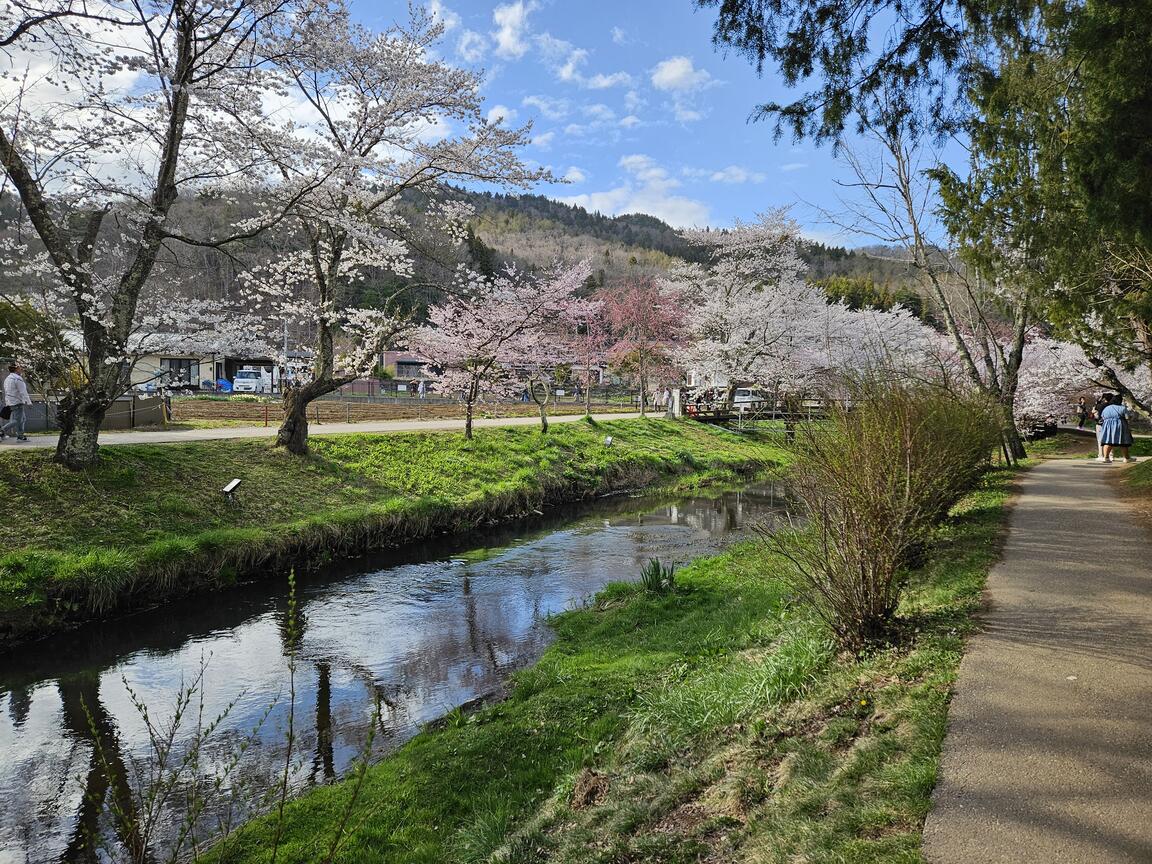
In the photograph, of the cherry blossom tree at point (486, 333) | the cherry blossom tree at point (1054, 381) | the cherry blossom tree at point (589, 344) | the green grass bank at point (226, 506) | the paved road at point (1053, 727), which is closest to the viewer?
the paved road at point (1053, 727)

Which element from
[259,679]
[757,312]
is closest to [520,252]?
[757,312]

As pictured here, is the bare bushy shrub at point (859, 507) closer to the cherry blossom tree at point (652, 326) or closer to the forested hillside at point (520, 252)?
the forested hillside at point (520, 252)

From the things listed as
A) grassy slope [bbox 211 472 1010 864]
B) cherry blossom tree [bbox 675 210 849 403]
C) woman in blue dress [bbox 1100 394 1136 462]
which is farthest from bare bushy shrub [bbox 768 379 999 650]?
cherry blossom tree [bbox 675 210 849 403]

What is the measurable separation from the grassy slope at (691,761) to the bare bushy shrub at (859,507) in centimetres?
31

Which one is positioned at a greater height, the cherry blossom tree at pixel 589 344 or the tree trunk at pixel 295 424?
the cherry blossom tree at pixel 589 344

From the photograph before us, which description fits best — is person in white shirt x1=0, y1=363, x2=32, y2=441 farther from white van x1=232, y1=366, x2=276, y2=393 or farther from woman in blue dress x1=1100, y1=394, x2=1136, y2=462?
white van x1=232, y1=366, x2=276, y2=393

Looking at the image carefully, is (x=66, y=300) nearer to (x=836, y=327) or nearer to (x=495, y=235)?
(x=836, y=327)

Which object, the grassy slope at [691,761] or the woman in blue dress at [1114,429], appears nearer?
the grassy slope at [691,761]

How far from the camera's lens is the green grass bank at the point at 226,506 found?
28.5 ft

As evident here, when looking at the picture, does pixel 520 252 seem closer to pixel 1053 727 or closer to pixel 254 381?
pixel 254 381

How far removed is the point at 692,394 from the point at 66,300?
2963 cm

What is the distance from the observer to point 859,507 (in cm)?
471

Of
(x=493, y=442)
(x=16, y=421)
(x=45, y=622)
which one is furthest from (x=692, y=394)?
Answer: (x=45, y=622)

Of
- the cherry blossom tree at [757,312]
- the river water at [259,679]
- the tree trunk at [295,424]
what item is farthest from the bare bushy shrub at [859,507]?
the cherry blossom tree at [757,312]
